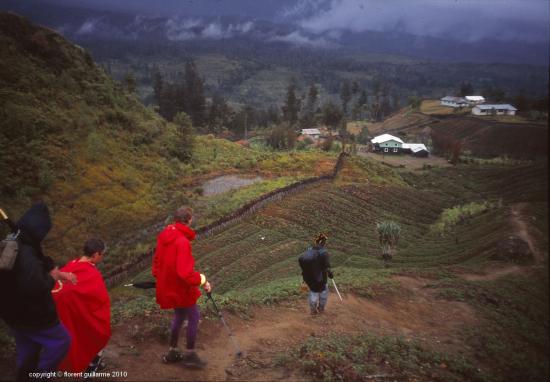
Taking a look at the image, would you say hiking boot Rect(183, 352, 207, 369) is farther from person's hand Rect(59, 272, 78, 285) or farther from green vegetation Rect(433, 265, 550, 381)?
green vegetation Rect(433, 265, 550, 381)

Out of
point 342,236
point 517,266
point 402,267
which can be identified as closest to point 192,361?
point 402,267

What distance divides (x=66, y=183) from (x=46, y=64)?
18.1 m

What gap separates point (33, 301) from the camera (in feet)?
15.4

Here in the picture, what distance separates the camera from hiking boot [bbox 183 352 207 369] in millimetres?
6707

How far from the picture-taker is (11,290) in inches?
179

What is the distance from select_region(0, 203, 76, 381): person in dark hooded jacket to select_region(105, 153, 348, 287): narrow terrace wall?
550 inches

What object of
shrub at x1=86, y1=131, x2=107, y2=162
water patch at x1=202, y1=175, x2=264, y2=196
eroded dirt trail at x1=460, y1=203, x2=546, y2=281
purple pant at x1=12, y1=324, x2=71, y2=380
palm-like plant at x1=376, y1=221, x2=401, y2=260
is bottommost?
water patch at x1=202, y1=175, x2=264, y2=196

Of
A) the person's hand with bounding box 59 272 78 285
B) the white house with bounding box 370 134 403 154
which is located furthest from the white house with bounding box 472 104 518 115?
the person's hand with bounding box 59 272 78 285

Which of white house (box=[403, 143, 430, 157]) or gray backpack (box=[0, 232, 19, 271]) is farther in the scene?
white house (box=[403, 143, 430, 157])

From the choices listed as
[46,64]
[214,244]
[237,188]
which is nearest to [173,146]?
[237,188]

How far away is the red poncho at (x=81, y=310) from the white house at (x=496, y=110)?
98.4 metres

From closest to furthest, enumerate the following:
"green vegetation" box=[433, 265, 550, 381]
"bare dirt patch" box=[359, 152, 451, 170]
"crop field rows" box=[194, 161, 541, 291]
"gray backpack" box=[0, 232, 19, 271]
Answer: "gray backpack" box=[0, 232, 19, 271]
"green vegetation" box=[433, 265, 550, 381]
"crop field rows" box=[194, 161, 541, 291]
"bare dirt patch" box=[359, 152, 451, 170]

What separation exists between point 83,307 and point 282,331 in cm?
499

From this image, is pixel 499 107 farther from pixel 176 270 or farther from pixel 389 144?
pixel 176 270
